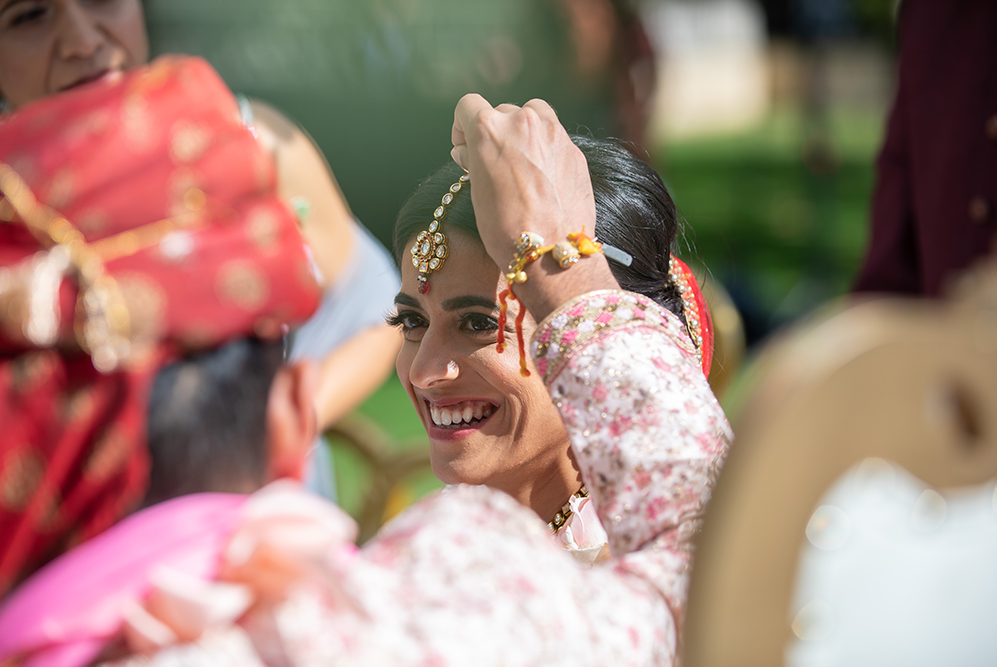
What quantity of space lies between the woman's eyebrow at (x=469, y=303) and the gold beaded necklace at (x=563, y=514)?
312 millimetres

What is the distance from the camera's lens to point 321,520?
0.67 metres

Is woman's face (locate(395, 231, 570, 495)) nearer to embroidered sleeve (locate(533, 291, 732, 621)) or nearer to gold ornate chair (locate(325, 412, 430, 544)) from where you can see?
embroidered sleeve (locate(533, 291, 732, 621))

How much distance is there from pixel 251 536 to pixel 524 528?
23 cm

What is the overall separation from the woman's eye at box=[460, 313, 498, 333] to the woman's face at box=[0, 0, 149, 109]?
82 centimetres

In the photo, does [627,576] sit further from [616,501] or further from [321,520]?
[321,520]

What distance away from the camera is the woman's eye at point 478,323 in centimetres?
134

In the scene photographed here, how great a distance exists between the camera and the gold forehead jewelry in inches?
53.3

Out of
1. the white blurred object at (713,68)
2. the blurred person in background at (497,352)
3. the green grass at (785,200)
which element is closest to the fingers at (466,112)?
the blurred person in background at (497,352)

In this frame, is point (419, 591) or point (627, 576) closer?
point (419, 591)

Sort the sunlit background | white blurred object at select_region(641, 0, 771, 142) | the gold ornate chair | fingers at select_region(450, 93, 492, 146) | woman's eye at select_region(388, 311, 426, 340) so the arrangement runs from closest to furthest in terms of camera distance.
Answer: fingers at select_region(450, 93, 492, 146), woman's eye at select_region(388, 311, 426, 340), the gold ornate chair, the sunlit background, white blurred object at select_region(641, 0, 771, 142)

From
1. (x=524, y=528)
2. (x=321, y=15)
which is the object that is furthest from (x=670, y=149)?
(x=524, y=528)

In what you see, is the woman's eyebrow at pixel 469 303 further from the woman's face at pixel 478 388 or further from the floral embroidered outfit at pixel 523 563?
the floral embroidered outfit at pixel 523 563

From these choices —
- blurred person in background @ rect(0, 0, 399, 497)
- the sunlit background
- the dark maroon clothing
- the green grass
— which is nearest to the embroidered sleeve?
the sunlit background

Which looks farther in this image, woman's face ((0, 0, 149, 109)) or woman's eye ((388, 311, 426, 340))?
woman's face ((0, 0, 149, 109))
